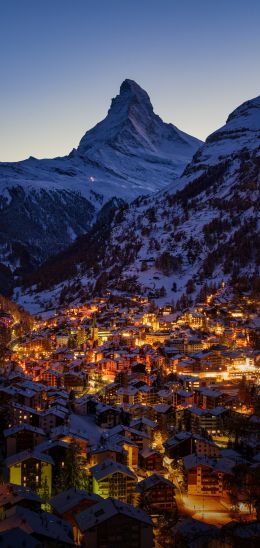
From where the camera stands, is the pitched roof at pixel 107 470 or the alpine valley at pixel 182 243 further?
the alpine valley at pixel 182 243

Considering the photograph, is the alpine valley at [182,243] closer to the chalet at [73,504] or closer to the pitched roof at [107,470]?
the pitched roof at [107,470]

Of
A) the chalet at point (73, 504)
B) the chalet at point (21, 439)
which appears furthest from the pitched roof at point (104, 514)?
the chalet at point (21, 439)

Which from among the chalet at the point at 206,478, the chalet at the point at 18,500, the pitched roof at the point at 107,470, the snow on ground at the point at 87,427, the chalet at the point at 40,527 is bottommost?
the snow on ground at the point at 87,427

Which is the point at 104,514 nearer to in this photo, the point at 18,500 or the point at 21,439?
the point at 18,500

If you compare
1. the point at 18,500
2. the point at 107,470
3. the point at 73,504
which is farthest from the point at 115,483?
the point at 18,500

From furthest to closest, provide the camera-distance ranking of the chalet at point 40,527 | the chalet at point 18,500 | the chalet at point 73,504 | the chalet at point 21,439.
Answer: the chalet at point 21,439 < the chalet at point 73,504 < the chalet at point 18,500 < the chalet at point 40,527

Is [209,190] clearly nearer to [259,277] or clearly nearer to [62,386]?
[259,277]
